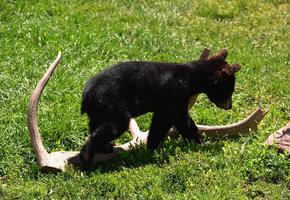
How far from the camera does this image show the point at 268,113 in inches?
352

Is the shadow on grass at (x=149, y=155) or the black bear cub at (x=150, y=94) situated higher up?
the black bear cub at (x=150, y=94)

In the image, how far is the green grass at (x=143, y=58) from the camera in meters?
6.89

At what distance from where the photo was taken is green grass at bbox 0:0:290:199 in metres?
6.89

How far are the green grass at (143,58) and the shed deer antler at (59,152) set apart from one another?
0.11 metres

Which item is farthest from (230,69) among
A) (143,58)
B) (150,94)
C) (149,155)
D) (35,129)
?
(143,58)

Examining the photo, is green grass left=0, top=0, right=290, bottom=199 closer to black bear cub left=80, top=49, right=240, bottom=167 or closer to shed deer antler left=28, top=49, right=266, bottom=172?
shed deer antler left=28, top=49, right=266, bottom=172

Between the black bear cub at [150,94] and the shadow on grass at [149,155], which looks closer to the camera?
the black bear cub at [150,94]

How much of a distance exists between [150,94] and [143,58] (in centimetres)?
312

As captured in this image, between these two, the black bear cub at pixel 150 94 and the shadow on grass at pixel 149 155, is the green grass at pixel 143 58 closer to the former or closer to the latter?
the shadow on grass at pixel 149 155

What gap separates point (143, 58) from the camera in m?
10.5

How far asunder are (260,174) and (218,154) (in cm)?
64

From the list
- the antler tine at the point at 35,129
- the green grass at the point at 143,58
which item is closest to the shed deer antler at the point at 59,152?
the antler tine at the point at 35,129

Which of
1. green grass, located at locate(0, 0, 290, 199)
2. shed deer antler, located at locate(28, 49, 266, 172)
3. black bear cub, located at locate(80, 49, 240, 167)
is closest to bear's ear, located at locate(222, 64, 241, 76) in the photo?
black bear cub, located at locate(80, 49, 240, 167)

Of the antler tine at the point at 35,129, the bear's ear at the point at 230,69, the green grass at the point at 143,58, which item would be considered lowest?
the green grass at the point at 143,58
